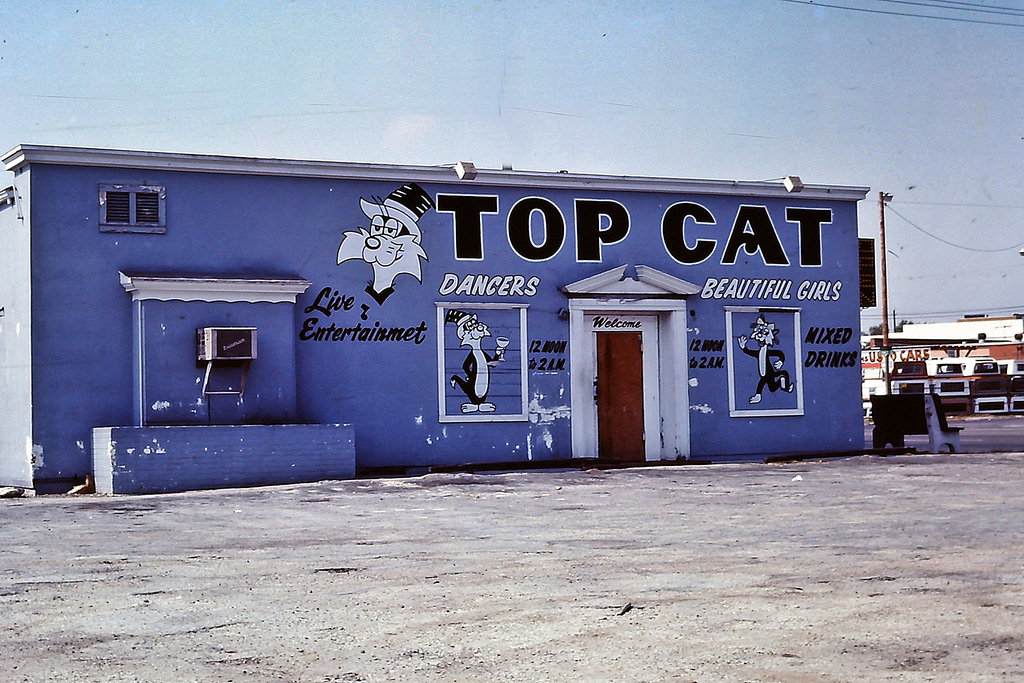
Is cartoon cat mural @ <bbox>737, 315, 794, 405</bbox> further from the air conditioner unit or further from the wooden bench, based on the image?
the air conditioner unit

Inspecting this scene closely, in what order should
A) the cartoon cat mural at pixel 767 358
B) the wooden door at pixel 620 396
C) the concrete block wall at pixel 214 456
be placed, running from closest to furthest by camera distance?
the concrete block wall at pixel 214 456 < the wooden door at pixel 620 396 < the cartoon cat mural at pixel 767 358

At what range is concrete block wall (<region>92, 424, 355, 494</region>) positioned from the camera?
1639 centimetres

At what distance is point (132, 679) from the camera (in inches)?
217

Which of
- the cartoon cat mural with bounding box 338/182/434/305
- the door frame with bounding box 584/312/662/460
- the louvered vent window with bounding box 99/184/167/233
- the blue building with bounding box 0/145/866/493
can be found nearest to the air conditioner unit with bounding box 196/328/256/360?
the blue building with bounding box 0/145/866/493

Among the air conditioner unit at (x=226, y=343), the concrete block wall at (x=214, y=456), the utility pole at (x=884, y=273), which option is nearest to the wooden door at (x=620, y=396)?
the concrete block wall at (x=214, y=456)

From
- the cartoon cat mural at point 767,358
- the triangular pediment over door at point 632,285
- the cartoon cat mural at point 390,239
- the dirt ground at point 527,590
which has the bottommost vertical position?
the dirt ground at point 527,590

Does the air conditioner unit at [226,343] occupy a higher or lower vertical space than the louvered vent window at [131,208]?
lower

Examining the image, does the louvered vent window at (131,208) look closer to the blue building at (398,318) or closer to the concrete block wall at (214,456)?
the blue building at (398,318)

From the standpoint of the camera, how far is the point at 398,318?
19312 mm

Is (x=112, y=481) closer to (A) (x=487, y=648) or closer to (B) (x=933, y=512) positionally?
(B) (x=933, y=512)

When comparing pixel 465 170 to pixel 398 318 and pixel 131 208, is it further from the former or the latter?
pixel 131 208

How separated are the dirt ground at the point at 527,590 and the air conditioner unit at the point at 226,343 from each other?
155 inches

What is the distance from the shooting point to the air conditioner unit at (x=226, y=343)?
56.2 feet

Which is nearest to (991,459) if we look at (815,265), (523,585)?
(815,265)
